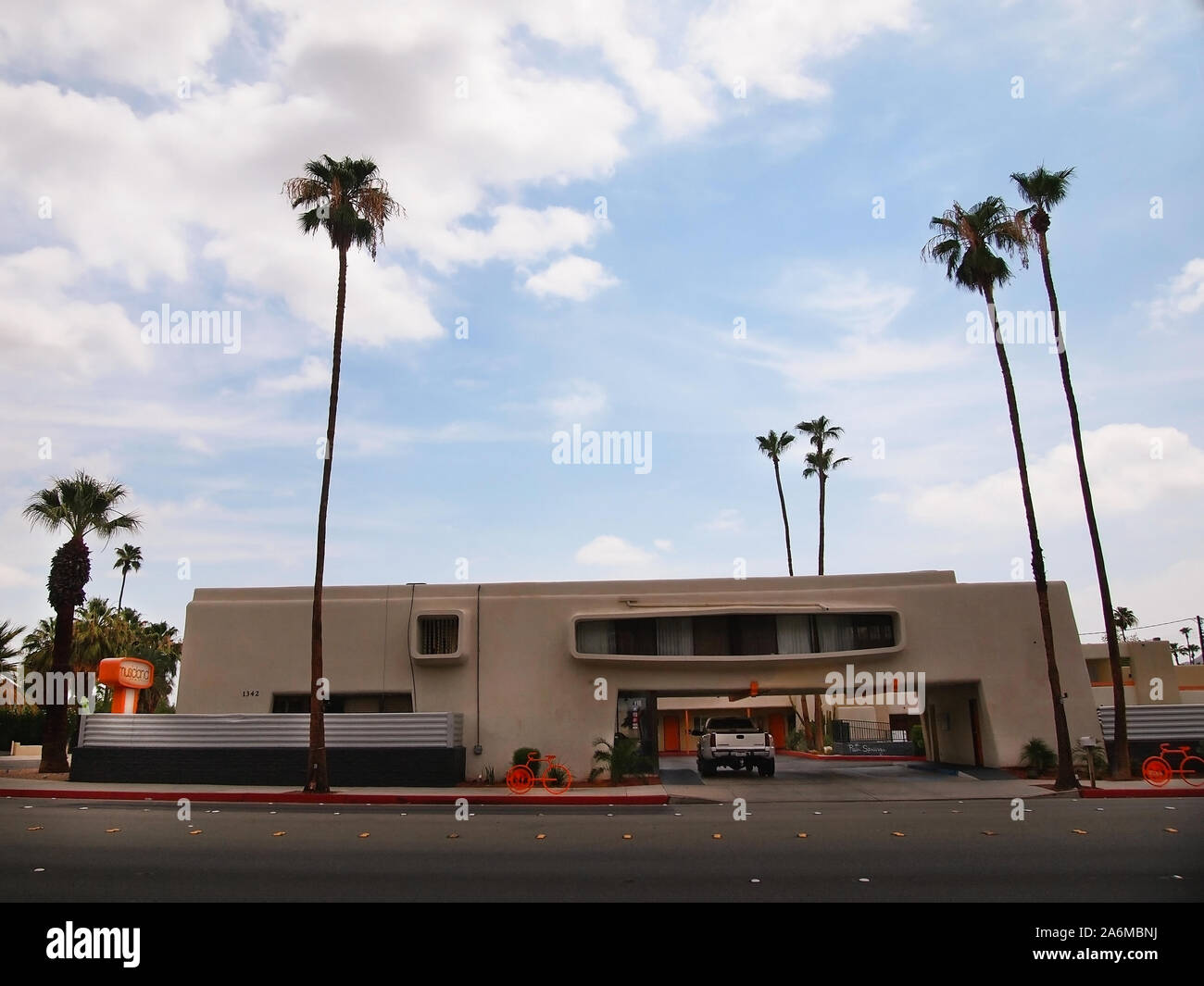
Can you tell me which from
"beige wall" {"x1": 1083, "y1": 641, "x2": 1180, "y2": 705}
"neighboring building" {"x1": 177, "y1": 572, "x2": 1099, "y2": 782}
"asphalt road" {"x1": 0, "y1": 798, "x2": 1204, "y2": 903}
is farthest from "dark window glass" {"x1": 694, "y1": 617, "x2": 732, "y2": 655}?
"beige wall" {"x1": 1083, "y1": 641, "x2": 1180, "y2": 705}

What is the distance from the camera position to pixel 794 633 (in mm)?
26359

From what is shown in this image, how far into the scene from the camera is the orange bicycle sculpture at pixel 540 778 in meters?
23.0

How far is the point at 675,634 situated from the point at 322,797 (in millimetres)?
10730

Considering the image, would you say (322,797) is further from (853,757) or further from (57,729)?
(853,757)

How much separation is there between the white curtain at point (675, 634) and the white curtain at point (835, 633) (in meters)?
3.80

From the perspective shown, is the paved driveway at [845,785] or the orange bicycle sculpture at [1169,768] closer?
the paved driveway at [845,785]

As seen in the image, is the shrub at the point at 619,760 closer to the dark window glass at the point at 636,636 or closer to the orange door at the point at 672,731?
the dark window glass at the point at 636,636

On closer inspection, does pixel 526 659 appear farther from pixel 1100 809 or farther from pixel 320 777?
pixel 1100 809

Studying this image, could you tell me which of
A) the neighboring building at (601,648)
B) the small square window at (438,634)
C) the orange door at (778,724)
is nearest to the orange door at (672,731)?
the orange door at (778,724)

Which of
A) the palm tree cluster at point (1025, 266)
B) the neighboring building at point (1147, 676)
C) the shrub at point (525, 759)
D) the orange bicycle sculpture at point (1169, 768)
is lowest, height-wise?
the orange bicycle sculpture at point (1169, 768)

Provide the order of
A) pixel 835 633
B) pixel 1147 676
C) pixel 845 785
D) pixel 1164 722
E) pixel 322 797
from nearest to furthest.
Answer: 1. pixel 322 797
2. pixel 845 785
3. pixel 1164 722
4. pixel 835 633
5. pixel 1147 676

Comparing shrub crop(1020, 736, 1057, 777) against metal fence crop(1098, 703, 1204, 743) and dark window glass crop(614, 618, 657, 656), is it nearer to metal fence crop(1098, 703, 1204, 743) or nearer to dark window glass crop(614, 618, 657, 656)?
metal fence crop(1098, 703, 1204, 743)

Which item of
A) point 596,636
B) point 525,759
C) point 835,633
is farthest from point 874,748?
point 525,759
